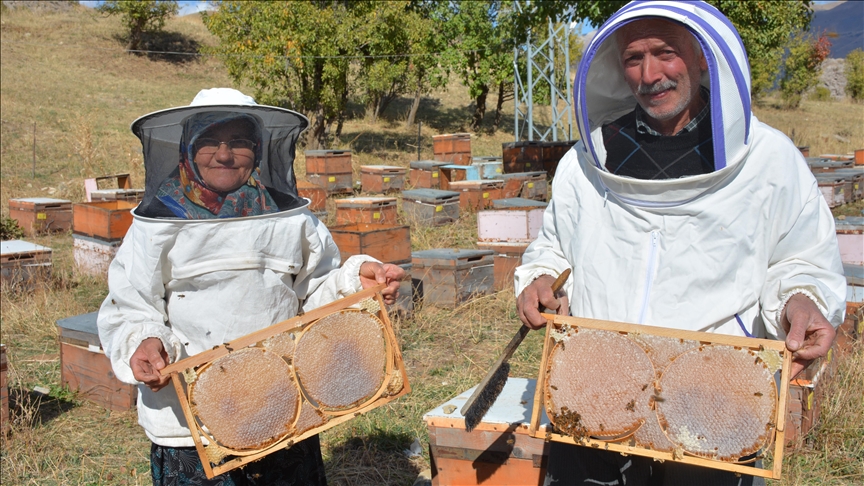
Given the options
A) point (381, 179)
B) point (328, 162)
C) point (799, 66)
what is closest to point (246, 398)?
point (381, 179)

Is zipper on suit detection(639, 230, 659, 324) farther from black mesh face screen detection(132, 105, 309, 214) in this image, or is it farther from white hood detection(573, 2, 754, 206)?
black mesh face screen detection(132, 105, 309, 214)

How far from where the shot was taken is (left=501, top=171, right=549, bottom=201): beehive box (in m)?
10.3

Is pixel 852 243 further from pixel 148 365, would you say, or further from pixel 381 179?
pixel 381 179

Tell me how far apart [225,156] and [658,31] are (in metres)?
1.31

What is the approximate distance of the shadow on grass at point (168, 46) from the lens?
2772cm

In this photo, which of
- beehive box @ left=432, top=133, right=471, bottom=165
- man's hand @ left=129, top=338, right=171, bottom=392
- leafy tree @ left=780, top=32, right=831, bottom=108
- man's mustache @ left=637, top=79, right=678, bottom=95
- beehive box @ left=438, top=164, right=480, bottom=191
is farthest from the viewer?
leafy tree @ left=780, top=32, right=831, bottom=108

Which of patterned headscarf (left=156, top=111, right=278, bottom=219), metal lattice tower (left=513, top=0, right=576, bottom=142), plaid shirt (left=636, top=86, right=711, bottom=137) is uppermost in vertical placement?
metal lattice tower (left=513, top=0, right=576, bottom=142)

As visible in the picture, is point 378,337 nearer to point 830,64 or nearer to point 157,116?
point 157,116

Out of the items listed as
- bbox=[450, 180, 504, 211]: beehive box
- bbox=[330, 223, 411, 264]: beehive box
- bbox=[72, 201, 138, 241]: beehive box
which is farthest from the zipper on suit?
bbox=[450, 180, 504, 211]: beehive box

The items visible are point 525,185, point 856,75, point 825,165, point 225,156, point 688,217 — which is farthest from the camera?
point 856,75

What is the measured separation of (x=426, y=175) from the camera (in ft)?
40.5

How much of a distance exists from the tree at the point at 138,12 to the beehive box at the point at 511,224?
2435 centimetres

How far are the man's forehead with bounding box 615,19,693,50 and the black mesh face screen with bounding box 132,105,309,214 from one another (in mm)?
1094

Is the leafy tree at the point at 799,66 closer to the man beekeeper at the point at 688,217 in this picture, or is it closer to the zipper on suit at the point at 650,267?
the man beekeeper at the point at 688,217
